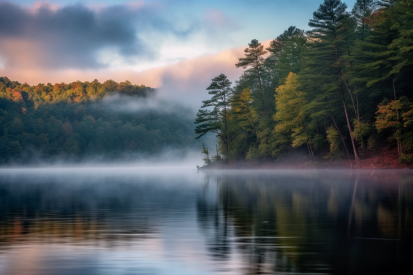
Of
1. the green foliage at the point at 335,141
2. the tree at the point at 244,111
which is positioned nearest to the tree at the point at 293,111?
the green foliage at the point at 335,141

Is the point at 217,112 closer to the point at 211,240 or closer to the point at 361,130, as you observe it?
the point at 361,130

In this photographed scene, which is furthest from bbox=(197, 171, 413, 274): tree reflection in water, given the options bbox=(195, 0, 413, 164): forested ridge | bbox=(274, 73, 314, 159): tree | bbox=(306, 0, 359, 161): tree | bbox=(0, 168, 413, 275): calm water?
bbox=(274, 73, 314, 159): tree

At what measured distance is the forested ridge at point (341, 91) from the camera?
50.3 metres

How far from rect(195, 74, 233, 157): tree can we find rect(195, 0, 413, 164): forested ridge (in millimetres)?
3777

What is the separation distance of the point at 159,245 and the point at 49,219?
575 cm

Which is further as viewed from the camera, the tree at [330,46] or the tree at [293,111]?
the tree at [293,111]

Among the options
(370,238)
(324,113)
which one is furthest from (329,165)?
(370,238)

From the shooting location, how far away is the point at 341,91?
58.6 metres

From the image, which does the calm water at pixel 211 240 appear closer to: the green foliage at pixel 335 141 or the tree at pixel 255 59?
the green foliage at pixel 335 141

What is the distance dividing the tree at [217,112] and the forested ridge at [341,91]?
3.78 metres

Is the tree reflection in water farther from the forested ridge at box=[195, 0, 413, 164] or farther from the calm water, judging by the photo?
the forested ridge at box=[195, 0, 413, 164]

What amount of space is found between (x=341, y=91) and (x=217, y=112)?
37.3m

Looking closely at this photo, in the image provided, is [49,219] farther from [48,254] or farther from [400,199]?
[400,199]

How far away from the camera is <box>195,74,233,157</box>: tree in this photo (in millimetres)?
90812
